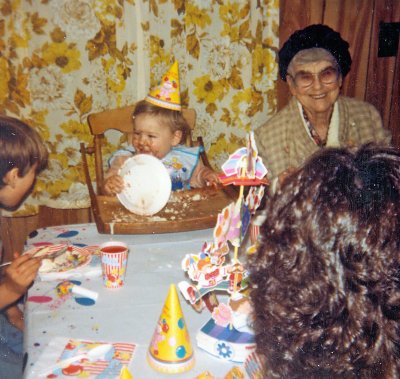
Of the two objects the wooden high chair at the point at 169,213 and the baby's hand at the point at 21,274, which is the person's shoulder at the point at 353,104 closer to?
the wooden high chair at the point at 169,213

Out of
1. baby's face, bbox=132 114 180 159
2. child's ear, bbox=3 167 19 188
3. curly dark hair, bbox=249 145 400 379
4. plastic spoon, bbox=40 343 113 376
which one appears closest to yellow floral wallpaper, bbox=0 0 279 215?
baby's face, bbox=132 114 180 159

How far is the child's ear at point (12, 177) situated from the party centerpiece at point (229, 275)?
2.90 ft

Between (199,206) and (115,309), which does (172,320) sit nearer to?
(115,309)

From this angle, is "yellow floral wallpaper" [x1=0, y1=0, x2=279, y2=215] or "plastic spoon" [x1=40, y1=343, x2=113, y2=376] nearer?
"plastic spoon" [x1=40, y1=343, x2=113, y2=376]

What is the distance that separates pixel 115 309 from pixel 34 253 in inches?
14.1

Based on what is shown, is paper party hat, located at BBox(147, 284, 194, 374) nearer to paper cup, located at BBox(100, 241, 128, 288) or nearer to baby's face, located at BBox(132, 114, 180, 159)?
paper cup, located at BBox(100, 241, 128, 288)

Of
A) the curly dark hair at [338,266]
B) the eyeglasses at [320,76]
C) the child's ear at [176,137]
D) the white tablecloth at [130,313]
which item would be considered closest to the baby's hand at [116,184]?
the white tablecloth at [130,313]

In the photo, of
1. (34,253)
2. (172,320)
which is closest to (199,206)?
(34,253)

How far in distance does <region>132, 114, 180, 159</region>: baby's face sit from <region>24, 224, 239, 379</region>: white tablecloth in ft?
2.41

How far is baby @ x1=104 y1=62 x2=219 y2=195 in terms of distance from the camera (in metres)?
2.10

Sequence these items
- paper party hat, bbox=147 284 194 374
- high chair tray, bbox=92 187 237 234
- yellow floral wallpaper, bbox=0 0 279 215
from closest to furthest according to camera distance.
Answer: paper party hat, bbox=147 284 194 374 < high chair tray, bbox=92 187 237 234 < yellow floral wallpaper, bbox=0 0 279 215

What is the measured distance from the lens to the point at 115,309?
120cm

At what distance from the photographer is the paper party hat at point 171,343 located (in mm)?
983

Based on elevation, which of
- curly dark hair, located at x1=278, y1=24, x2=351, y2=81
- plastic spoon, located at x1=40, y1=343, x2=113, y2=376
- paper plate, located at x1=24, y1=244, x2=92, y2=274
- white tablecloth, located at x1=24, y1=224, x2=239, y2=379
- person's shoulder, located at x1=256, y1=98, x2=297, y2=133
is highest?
curly dark hair, located at x1=278, y1=24, x2=351, y2=81
